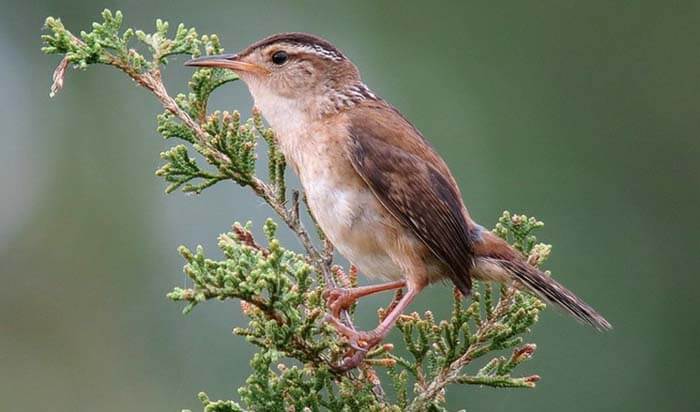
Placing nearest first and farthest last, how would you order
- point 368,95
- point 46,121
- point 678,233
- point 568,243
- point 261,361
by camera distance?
point 261,361 → point 368,95 → point 568,243 → point 678,233 → point 46,121

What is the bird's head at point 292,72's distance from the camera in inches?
178

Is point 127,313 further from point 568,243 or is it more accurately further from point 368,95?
point 368,95

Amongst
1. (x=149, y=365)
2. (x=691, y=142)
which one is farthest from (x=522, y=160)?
(x=149, y=365)

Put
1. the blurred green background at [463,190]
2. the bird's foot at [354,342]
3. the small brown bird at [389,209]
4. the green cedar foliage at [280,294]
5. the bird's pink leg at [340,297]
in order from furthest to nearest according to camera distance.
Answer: the blurred green background at [463,190] < the small brown bird at [389,209] < the bird's pink leg at [340,297] < the bird's foot at [354,342] < the green cedar foliage at [280,294]

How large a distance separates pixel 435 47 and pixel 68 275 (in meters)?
3.80

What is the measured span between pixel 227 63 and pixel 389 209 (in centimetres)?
84

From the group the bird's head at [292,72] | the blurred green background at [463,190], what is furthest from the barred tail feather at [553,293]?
the blurred green background at [463,190]

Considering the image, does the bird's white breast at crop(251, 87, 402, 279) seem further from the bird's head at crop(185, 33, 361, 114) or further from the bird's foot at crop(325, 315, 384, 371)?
the bird's foot at crop(325, 315, 384, 371)

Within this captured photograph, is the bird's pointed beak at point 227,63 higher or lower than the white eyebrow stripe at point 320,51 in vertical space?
lower

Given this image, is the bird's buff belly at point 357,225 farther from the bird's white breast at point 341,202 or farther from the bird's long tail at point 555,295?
the bird's long tail at point 555,295

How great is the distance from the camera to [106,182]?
10258 mm

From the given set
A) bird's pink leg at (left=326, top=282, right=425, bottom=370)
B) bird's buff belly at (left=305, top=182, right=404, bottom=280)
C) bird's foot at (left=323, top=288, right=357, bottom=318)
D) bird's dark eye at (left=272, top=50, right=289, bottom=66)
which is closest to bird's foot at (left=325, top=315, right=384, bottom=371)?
bird's pink leg at (left=326, top=282, right=425, bottom=370)

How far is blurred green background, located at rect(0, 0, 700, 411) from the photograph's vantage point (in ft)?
27.1

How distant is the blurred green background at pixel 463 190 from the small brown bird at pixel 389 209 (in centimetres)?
297
